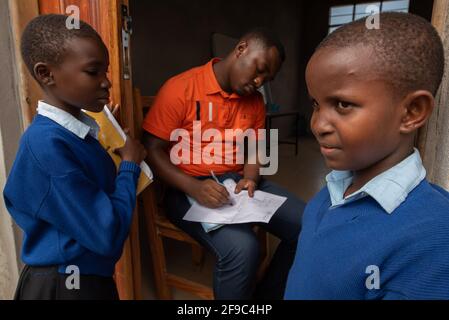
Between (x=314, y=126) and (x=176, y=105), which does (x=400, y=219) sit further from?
(x=176, y=105)

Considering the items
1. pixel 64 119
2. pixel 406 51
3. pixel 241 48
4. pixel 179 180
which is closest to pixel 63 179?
pixel 64 119

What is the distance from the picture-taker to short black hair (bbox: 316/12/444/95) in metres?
0.44

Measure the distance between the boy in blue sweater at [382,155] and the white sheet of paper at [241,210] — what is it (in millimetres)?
578

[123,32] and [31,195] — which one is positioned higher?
[123,32]

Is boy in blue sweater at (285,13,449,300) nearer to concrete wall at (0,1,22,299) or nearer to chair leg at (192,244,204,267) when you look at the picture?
concrete wall at (0,1,22,299)

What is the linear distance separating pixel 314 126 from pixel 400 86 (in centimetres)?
14

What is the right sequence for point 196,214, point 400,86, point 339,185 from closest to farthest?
point 400,86 < point 339,185 < point 196,214

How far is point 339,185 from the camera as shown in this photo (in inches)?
25.4

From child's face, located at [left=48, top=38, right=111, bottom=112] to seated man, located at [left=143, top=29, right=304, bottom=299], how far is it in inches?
20.2

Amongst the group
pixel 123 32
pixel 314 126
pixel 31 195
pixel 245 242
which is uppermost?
pixel 123 32

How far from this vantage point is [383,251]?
47cm

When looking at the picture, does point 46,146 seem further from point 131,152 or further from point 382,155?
point 382,155

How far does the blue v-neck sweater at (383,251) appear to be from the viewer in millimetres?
442
